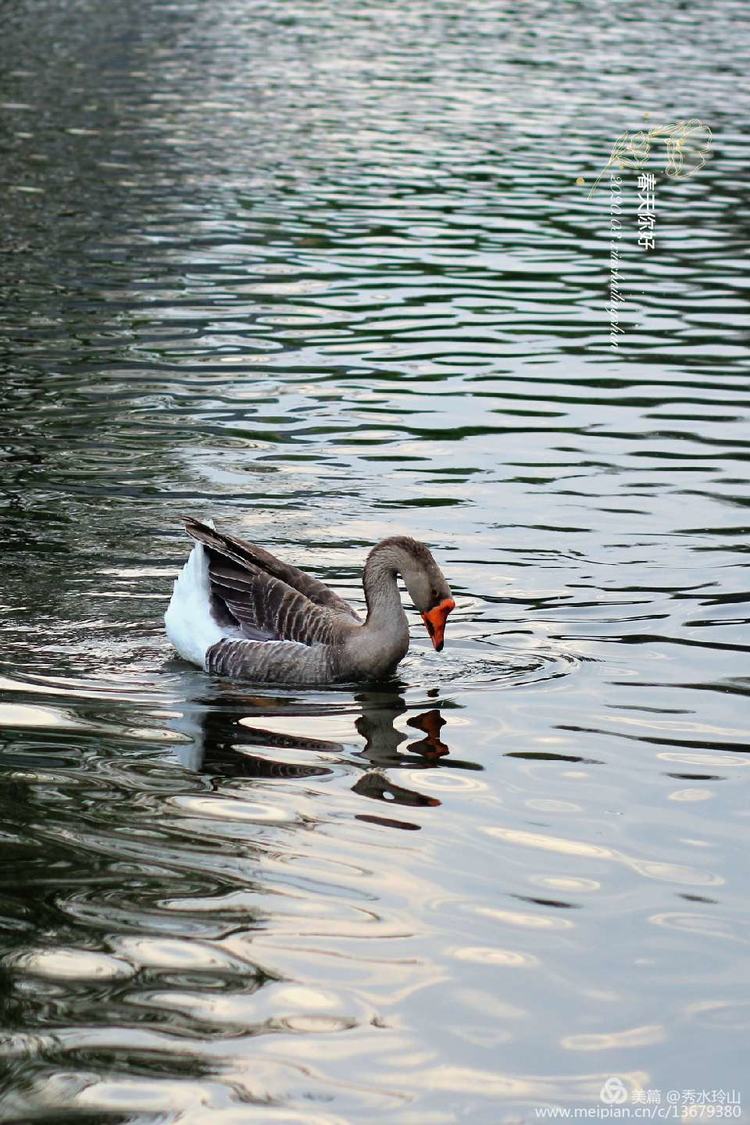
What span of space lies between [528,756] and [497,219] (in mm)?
21372

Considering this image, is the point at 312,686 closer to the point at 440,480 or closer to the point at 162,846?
the point at 162,846

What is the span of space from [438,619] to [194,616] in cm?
171

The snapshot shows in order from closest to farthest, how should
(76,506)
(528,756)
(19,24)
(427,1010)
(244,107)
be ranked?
(427,1010) → (528,756) → (76,506) → (244,107) → (19,24)

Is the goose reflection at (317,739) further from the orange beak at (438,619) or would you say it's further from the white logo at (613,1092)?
the white logo at (613,1092)

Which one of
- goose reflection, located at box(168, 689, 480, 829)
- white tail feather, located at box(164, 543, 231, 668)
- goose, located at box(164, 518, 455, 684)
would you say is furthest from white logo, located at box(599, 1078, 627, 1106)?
white tail feather, located at box(164, 543, 231, 668)

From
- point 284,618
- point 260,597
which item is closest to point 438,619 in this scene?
point 284,618

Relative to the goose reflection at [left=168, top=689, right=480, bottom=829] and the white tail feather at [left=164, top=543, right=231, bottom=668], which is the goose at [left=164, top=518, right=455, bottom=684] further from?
the goose reflection at [left=168, top=689, right=480, bottom=829]

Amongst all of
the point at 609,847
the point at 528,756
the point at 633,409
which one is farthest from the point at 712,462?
the point at 609,847

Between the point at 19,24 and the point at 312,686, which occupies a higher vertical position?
the point at 19,24

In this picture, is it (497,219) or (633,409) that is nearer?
(633,409)

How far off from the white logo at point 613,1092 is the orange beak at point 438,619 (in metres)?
5.21

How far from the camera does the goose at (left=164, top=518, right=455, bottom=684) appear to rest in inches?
477

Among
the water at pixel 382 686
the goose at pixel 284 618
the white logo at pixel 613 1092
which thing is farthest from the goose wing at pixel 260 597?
the white logo at pixel 613 1092

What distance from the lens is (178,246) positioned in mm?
27859
